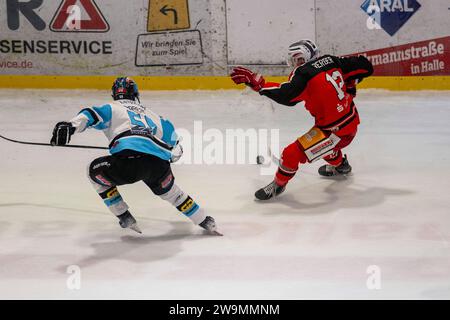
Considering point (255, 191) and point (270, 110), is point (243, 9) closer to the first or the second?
point (270, 110)

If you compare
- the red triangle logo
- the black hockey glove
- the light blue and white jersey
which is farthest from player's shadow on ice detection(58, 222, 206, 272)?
the red triangle logo

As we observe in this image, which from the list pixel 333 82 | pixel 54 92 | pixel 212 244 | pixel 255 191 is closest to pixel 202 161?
pixel 255 191

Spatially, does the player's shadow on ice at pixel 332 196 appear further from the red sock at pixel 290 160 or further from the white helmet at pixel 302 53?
the white helmet at pixel 302 53

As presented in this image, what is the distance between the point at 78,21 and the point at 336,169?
4345 mm

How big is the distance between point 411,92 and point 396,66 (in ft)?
1.21

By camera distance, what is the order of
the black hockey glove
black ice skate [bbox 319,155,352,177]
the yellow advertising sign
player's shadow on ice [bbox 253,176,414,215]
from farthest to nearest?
the yellow advertising sign
black ice skate [bbox 319,155,352,177]
player's shadow on ice [bbox 253,176,414,215]
the black hockey glove

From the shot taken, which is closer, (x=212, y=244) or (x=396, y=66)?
(x=212, y=244)

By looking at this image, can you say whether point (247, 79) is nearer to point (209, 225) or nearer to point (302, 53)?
point (302, 53)

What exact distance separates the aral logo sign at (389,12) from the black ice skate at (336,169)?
3.45m

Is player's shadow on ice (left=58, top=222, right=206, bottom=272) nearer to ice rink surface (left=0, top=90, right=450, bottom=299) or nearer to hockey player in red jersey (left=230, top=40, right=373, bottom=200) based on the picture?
ice rink surface (left=0, top=90, right=450, bottom=299)

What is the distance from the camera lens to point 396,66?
28.5 feet

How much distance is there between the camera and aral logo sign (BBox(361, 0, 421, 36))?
8586 mm

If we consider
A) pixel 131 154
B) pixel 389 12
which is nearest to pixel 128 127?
pixel 131 154

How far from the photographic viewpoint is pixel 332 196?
16.9ft
